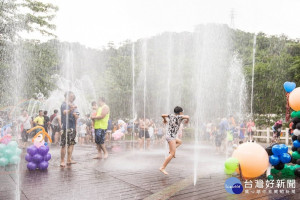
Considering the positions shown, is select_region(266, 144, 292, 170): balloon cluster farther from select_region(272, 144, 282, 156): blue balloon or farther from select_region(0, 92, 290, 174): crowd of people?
select_region(0, 92, 290, 174): crowd of people

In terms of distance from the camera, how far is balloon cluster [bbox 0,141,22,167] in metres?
7.09

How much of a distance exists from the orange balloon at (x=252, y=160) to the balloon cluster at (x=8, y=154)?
5106 mm

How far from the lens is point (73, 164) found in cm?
752

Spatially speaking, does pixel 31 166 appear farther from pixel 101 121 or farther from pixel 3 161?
pixel 101 121

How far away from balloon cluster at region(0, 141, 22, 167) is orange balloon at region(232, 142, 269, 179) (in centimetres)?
511

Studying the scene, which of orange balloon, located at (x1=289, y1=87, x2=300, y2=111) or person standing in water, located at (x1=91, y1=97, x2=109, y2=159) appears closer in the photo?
orange balloon, located at (x1=289, y1=87, x2=300, y2=111)

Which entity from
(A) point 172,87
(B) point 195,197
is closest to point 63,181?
(B) point 195,197

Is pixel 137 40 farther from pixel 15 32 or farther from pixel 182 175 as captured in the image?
pixel 182 175

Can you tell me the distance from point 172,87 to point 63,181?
71.1 feet

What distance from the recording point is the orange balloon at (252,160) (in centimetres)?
548

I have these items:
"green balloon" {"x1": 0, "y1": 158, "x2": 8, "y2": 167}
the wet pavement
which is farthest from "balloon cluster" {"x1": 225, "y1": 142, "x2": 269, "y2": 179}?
"green balloon" {"x1": 0, "y1": 158, "x2": 8, "y2": 167}

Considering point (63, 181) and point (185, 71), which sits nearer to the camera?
point (63, 181)

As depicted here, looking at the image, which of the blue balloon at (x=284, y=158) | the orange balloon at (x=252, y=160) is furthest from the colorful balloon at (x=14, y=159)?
the blue balloon at (x=284, y=158)

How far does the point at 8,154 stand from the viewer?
7.15 m
